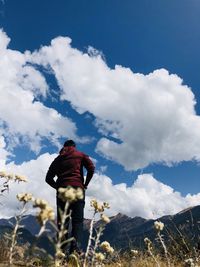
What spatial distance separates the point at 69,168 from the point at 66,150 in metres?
0.53

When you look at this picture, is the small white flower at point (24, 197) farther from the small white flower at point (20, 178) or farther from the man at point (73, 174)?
the man at point (73, 174)

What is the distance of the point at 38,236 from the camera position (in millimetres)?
1803

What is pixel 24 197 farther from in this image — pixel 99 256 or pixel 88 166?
pixel 88 166

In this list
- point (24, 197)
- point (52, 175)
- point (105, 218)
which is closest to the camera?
point (24, 197)

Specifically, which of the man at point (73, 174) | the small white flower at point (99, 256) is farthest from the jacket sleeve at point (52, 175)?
the small white flower at point (99, 256)

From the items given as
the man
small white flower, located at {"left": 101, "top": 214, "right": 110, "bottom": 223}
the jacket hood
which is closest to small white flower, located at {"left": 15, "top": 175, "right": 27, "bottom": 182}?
small white flower, located at {"left": 101, "top": 214, "right": 110, "bottom": 223}

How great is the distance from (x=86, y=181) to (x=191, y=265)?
17.2 feet

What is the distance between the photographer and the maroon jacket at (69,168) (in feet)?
27.2

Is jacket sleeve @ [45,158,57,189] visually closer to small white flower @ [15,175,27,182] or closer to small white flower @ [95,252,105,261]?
small white flower @ [15,175,27,182]

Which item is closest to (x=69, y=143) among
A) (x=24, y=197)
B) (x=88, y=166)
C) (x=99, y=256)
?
(x=88, y=166)

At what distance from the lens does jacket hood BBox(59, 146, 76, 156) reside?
8648 millimetres

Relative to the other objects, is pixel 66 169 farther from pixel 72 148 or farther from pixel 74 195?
pixel 74 195

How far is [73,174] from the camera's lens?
830 centimetres

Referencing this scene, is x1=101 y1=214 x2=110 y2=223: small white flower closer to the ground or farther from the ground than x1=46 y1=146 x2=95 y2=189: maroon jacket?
closer to the ground
